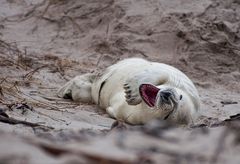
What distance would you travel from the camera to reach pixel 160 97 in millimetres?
5539

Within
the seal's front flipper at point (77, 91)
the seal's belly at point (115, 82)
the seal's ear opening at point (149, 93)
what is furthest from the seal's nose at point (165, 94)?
the seal's front flipper at point (77, 91)

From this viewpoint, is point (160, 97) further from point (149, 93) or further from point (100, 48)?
point (100, 48)

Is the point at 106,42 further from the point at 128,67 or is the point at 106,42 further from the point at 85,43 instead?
the point at 128,67

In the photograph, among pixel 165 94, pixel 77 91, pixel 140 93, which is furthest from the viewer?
pixel 77 91

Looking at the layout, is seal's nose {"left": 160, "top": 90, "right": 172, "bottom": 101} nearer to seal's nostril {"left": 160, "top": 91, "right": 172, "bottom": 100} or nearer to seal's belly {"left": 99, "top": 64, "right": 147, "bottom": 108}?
seal's nostril {"left": 160, "top": 91, "right": 172, "bottom": 100}

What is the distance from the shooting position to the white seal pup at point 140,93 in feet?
18.7

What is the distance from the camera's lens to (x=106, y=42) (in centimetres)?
988

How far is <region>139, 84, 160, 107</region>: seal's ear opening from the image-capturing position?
5750mm

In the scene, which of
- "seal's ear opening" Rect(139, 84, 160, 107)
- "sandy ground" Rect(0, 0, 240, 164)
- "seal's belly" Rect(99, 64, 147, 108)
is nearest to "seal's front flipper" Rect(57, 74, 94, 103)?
"sandy ground" Rect(0, 0, 240, 164)

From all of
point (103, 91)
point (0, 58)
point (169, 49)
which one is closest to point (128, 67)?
point (103, 91)

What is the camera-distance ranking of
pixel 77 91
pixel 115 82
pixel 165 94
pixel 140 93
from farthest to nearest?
pixel 77 91 → pixel 115 82 → pixel 140 93 → pixel 165 94

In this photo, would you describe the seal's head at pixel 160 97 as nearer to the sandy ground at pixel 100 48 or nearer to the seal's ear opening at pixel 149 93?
the seal's ear opening at pixel 149 93

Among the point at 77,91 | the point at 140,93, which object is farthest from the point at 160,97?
the point at 77,91

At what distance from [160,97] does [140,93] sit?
0.28 metres
